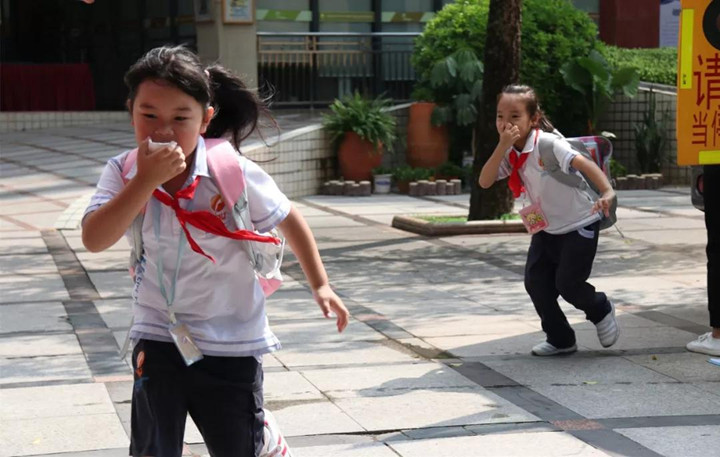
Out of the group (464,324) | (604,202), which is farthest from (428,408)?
(464,324)

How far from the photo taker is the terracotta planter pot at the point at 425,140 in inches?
674

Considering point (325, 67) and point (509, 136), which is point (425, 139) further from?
point (509, 136)

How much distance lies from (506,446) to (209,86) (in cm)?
218

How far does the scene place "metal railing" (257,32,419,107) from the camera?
20.4 metres

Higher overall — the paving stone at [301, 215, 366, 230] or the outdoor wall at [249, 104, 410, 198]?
the outdoor wall at [249, 104, 410, 198]

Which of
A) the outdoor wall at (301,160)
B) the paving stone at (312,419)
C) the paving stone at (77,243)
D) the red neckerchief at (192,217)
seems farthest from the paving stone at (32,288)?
the outdoor wall at (301,160)

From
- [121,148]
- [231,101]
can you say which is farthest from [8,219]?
[231,101]

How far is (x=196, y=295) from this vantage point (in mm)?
3443

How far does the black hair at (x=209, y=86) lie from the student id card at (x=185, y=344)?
24.7 inches

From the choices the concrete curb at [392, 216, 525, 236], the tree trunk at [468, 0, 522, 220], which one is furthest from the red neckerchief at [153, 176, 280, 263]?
the tree trunk at [468, 0, 522, 220]

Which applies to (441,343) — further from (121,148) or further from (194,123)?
(121,148)

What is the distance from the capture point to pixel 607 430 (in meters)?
5.15

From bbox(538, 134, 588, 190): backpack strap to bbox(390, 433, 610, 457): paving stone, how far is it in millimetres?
1754

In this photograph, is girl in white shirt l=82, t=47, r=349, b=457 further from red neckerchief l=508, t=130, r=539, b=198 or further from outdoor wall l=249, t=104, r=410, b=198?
outdoor wall l=249, t=104, r=410, b=198
